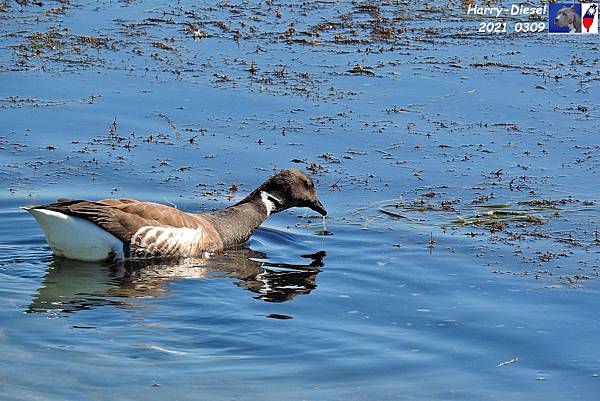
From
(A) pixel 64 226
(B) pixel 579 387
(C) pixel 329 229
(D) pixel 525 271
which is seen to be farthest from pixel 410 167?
(B) pixel 579 387

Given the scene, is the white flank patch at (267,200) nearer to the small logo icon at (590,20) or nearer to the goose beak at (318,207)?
the goose beak at (318,207)

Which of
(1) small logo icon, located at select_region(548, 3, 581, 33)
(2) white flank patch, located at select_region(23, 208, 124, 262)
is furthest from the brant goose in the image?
(1) small logo icon, located at select_region(548, 3, 581, 33)

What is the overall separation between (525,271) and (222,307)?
2.63 meters

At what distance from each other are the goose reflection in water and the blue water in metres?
0.04

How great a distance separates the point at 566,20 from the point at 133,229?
1080cm

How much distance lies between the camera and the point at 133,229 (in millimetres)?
10711

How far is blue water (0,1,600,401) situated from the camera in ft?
26.3

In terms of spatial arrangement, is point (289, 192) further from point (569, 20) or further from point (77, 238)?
point (569, 20)

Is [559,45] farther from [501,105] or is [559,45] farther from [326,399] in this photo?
[326,399]

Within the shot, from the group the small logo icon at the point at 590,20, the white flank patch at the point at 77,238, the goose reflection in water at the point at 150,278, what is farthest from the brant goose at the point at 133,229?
the small logo icon at the point at 590,20

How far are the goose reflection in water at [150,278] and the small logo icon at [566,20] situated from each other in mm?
9517

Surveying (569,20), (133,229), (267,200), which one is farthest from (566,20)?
(133,229)

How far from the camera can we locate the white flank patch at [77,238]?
1038 cm

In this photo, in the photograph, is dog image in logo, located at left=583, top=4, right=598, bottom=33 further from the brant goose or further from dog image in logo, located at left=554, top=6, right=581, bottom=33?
the brant goose
